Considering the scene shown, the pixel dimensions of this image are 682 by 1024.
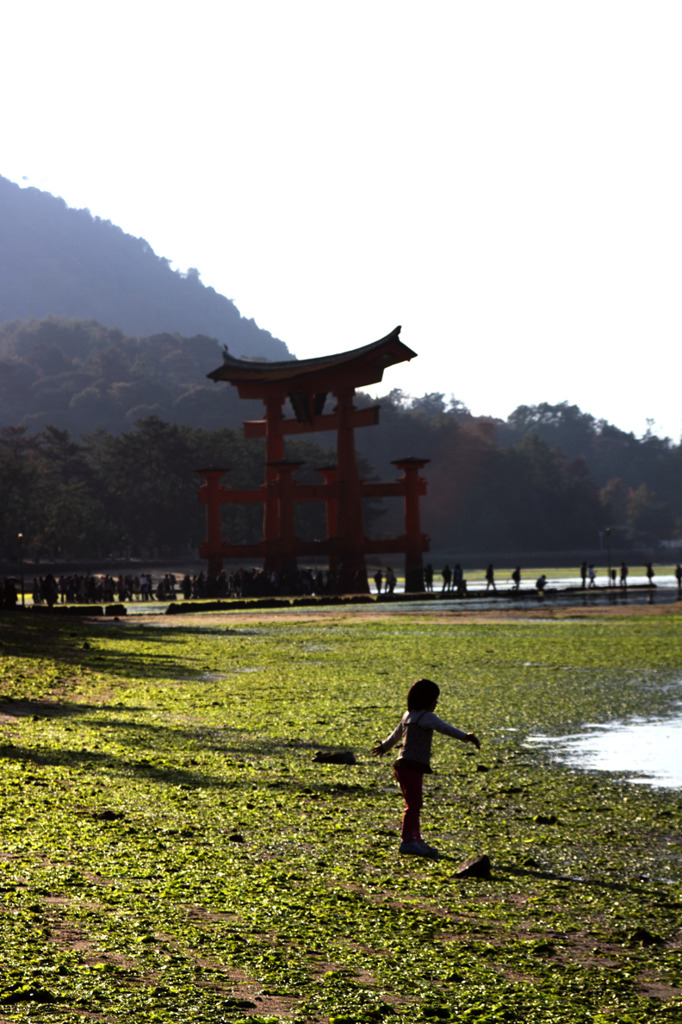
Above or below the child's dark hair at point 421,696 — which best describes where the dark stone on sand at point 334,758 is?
below

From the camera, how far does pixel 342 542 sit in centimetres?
5328

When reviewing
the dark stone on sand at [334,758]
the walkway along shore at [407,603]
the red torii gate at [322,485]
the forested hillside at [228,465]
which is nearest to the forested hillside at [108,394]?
the forested hillside at [228,465]

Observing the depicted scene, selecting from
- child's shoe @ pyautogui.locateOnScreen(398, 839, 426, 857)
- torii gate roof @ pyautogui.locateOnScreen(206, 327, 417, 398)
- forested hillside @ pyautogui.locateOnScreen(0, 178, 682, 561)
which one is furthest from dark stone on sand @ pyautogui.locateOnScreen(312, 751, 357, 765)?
forested hillside @ pyautogui.locateOnScreen(0, 178, 682, 561)

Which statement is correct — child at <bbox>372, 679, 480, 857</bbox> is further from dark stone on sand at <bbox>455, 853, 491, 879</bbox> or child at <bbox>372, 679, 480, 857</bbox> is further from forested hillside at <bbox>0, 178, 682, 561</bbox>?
forested hillside at <bbox>0, 178, 682, 561</bbox>

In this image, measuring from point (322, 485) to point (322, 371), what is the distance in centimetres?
532

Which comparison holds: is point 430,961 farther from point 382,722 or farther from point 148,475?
point 148,475

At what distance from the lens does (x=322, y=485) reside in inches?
2106

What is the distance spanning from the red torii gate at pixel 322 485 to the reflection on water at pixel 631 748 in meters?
40.1

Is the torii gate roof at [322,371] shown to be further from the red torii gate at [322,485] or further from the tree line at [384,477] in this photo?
the tree line at [384,477]

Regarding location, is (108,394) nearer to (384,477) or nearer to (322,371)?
(384,477)

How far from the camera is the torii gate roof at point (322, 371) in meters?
50.7

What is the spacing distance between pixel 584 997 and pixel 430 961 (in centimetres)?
65

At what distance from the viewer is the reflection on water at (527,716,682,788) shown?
9.51 m

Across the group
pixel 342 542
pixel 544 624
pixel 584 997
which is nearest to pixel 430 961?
pixel 584 997
